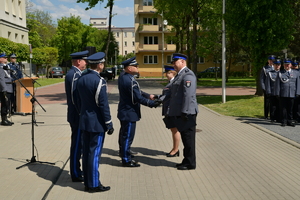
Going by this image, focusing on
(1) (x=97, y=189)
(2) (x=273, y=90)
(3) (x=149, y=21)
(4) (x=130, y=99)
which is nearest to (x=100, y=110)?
(1) (x=97, y=189)

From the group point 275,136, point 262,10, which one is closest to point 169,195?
point 275,136

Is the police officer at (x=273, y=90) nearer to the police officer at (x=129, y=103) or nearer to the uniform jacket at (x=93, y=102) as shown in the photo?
the police officer at (x=129, y=103)

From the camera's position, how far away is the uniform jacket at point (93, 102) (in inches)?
213

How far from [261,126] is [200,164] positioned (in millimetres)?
5105

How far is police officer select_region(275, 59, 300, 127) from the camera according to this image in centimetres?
1151

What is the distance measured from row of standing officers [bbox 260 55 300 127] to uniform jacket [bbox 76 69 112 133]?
7.59 meters

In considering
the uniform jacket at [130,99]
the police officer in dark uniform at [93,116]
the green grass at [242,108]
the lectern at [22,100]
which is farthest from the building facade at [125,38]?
the police officer in dark uniform at [93,116]

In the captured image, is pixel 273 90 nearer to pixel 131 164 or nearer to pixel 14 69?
pixel 131 164

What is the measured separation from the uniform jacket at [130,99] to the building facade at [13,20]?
124 ft

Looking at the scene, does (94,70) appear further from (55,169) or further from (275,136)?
(275,136)

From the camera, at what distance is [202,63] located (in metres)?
68.2

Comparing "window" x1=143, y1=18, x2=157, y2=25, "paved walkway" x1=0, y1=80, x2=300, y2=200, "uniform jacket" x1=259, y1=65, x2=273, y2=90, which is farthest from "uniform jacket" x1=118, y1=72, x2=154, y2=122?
"window" x1=143, y1=18, x2=157, y2=25

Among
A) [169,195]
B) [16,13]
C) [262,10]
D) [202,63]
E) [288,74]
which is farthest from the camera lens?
[202,63]

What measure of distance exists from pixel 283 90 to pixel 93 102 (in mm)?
7685
